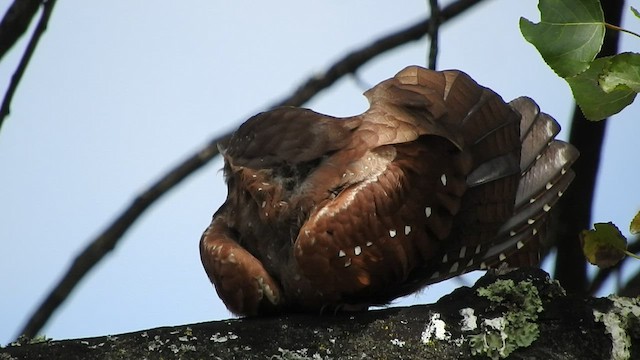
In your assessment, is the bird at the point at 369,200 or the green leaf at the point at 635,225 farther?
the bird at the point at 369,200

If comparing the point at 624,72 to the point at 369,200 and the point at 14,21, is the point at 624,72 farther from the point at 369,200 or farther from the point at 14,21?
the point at 14,21

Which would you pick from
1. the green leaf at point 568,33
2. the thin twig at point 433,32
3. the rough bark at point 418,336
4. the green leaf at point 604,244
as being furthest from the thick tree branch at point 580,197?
the green leaf at point 568,33

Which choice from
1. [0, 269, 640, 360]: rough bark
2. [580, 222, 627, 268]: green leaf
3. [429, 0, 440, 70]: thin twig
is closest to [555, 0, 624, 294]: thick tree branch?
[429, 0, 440, 70]: thin twig

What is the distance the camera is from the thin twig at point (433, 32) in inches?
169

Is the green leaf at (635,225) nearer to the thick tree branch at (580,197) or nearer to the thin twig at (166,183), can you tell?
the thick tree branch at (580,197)

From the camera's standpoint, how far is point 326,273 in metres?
3.09

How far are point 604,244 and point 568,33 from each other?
2.03ft

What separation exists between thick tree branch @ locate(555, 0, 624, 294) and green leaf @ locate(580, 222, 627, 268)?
229 cm

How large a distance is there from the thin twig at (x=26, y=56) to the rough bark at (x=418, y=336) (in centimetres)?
192

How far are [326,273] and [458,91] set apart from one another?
960 millimetres

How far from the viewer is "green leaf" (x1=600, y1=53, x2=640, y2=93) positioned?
80.2 inches

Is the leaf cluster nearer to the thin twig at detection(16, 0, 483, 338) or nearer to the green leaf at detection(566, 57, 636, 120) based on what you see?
the green leaf at detection(566, 57, 636, 120)

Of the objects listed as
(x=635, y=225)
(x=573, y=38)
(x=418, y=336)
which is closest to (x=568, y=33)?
(x=573, y=38)

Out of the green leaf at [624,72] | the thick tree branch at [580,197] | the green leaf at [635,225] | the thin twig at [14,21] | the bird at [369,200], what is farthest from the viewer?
the thick tree branch at [580,197]
